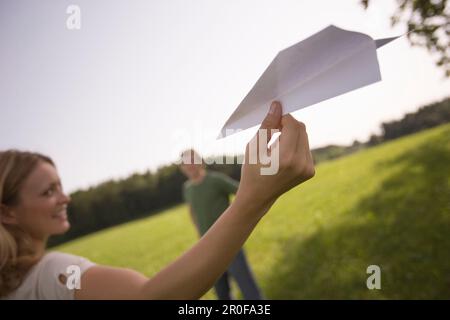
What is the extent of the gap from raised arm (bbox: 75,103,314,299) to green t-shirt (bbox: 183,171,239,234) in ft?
13.3

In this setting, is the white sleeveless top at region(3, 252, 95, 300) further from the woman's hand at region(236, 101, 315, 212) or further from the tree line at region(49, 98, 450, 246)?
the tree line at region(49, 98, 450, 246)

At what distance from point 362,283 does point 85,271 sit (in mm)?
5221

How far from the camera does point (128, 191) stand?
53.9 m

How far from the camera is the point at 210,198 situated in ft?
16.6

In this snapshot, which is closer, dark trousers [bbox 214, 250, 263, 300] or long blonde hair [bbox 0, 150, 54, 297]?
long blonde hair [bbox 0, 150, 54, 297]

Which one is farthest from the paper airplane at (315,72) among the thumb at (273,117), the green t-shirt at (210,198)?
the green t-shirt at (210,198)

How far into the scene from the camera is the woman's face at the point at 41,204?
1490 millimetres

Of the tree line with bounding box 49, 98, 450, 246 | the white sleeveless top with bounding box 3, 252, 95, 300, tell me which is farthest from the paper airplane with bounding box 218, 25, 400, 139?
the tree line with bounding box 49, 98, 450, 246

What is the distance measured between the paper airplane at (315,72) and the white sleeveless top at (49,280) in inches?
28.7

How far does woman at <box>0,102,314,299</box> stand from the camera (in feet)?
3.07
